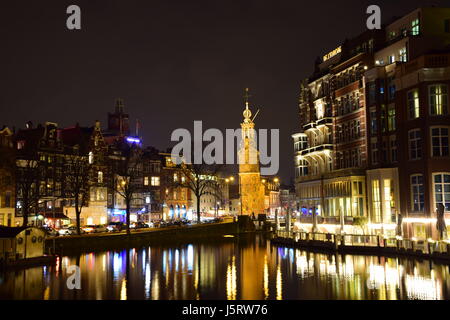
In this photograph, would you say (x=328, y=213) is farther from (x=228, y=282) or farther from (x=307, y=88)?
(x=228, y=282)

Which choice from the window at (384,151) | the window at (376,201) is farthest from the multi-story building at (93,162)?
the window at (384,151)

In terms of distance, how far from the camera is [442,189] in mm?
53938

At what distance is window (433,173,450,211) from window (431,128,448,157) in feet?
7.57

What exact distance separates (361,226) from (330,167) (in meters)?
22.9

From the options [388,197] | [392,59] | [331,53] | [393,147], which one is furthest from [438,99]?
[331,53]

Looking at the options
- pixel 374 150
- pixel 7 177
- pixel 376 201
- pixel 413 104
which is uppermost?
pixel 413 104

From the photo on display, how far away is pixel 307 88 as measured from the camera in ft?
318

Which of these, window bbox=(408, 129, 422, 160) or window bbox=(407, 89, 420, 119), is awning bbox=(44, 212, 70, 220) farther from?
window bbox=(407, 89, 420, 119)

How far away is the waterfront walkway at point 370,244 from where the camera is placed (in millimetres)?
45625

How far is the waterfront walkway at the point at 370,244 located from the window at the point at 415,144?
9792 millimetres

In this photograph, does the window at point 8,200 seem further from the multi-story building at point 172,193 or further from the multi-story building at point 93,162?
the multi-story building at point 172,193

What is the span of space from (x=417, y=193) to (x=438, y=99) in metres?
10.2

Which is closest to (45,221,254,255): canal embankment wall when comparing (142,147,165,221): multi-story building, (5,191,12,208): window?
(5,191,12,208): window

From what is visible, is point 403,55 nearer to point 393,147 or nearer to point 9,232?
point 393,147
